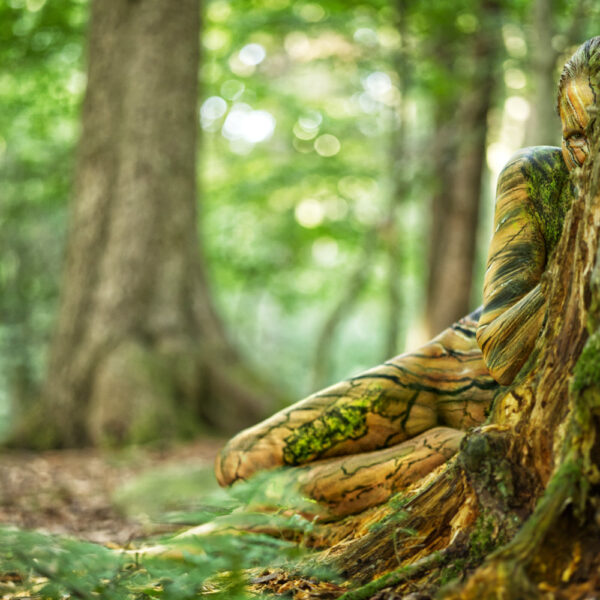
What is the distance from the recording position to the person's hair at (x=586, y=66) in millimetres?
2295

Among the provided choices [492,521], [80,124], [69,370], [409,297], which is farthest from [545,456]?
[409,297]

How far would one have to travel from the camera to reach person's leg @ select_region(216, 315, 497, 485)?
3.12 meters

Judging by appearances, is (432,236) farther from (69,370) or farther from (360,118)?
(69,370)

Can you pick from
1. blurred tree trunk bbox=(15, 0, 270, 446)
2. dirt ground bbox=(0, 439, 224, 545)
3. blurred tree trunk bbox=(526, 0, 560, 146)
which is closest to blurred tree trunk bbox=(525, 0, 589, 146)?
blurred tree trunk bbox=(526, 0, 560, 146)

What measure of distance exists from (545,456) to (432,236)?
1353 cm

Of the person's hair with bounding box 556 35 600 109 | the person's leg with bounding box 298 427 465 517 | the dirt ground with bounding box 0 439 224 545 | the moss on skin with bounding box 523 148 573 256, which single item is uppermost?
the person's hair with bounding box 556 35 600 109

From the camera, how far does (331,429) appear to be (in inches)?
125

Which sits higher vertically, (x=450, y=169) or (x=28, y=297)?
(x=450, y=169)

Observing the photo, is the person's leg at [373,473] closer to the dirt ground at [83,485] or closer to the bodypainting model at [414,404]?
the bodypainting model at [414,404]

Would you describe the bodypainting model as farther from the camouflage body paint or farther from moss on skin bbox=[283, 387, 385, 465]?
the camouflage body paint

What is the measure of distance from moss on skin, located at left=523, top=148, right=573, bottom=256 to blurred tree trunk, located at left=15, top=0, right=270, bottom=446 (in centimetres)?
666

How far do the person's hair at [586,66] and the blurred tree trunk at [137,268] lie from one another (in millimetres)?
7058

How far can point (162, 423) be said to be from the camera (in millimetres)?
8875

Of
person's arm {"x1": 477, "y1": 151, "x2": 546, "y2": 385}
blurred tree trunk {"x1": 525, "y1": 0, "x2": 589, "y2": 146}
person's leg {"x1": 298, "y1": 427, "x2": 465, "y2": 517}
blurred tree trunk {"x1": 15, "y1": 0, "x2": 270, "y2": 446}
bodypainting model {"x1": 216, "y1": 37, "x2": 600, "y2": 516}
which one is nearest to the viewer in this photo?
person's arm {"x1": 477, "y1": 151, "x2": 546, "y2": 385}
